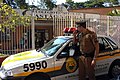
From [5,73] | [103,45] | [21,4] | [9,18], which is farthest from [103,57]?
[21,4]

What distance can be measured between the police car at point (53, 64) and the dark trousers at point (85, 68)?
0.94ft

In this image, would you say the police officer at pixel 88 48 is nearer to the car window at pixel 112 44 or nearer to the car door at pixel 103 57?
the car door at pixel 103 57

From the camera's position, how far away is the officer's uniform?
6.83m

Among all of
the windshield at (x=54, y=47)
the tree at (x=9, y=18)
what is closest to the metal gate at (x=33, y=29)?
the tree at (x=9, y=18)

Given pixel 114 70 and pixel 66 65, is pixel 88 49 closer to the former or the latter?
pixel 66 65

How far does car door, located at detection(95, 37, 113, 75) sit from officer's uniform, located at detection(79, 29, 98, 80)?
956mm

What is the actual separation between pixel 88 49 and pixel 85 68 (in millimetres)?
553

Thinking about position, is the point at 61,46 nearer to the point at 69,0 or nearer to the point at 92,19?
the point at 92,19

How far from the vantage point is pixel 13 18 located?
36.9 ft

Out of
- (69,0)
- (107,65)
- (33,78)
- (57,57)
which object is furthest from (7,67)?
(69,0)

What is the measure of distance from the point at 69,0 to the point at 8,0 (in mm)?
24716

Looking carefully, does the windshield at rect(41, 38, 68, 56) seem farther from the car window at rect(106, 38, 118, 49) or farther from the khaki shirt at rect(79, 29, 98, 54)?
the car window at rect(106, 38, 118, 49)

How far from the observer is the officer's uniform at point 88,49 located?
22.4 feet

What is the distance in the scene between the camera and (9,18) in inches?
441
